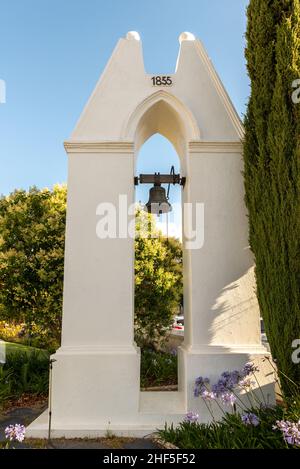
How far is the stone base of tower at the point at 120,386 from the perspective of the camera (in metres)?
4.50

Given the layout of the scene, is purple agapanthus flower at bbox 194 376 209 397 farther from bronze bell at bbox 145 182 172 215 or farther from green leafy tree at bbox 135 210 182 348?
green leafy tree at bbox 135 210 182 348

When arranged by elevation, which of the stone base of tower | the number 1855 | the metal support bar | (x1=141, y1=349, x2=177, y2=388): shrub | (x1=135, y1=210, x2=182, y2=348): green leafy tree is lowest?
(x1=141, y1=349, x2=177, y2=388): shrub

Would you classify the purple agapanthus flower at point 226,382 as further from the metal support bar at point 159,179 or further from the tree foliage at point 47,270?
the tree foliage at point 47,270

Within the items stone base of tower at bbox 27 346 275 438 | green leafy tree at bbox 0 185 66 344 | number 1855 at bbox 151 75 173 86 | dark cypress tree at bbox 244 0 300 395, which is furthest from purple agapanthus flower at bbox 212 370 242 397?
green leafy tree at bbox 0 185 66 344

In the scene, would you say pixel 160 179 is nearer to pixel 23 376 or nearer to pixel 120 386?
pixel 120 386

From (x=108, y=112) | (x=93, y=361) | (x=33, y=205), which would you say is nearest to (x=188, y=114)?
(x=108, y=112)

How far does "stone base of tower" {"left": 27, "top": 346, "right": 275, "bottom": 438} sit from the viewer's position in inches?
177

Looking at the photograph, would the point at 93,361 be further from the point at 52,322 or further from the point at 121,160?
the point at 52,322

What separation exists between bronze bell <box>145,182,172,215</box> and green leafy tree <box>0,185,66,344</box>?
3345 millimetres

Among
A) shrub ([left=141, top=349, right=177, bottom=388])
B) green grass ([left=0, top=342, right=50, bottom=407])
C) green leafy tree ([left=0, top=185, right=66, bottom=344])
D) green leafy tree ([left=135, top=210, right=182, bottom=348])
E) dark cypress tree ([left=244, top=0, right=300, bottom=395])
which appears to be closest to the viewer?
dark cypress tree ([left=244, top=0, right=300, bottom=395])

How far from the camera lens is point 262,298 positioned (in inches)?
177

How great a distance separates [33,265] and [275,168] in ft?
18.7

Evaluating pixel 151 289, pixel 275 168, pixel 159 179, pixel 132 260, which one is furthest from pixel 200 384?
pixel 151 289

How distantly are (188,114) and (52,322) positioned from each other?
19.0ft
